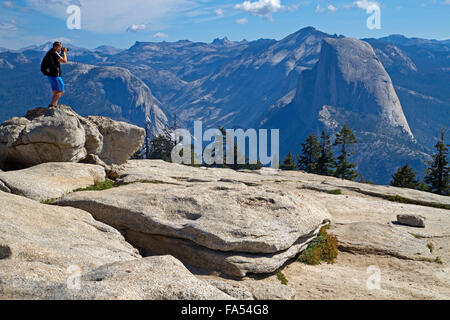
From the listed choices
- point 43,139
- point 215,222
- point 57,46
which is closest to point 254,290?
point 215,222

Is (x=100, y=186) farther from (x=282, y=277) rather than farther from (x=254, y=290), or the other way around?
(x=254, y=290)

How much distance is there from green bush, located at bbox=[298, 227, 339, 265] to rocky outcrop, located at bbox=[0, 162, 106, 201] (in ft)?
37.9

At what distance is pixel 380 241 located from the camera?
19.3m

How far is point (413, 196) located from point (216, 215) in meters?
23.6

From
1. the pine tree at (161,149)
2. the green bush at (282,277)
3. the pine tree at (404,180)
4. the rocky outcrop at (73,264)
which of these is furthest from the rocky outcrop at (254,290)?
the pine tree at (161,149)

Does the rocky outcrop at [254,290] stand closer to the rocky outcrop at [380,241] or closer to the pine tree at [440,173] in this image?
the rocky outcrop at [380,241]

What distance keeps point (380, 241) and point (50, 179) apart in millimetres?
16763

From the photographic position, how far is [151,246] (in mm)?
16062

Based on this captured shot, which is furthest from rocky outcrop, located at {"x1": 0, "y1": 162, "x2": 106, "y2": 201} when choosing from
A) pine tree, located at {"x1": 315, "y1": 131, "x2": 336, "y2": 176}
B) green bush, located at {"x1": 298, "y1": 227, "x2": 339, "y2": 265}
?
pine tree, located at {"x1": 315, "y1": 131, "x2": 336, "y2": 176}

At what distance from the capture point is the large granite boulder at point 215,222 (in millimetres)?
14789

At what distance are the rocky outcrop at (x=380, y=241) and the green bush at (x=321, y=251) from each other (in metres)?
0.74

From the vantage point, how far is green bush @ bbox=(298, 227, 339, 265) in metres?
17.0

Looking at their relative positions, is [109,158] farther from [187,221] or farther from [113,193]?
[187,221]

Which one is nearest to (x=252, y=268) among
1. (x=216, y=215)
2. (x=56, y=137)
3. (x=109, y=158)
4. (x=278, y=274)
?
(x=278, y=274)
